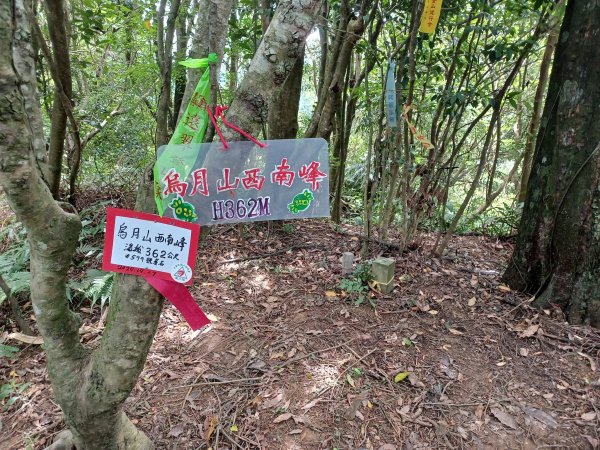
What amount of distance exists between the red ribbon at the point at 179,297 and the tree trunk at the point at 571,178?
2.84 metres

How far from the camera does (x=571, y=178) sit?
285 cm

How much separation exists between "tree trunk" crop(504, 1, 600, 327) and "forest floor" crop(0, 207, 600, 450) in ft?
0.84

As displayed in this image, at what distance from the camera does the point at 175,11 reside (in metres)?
3.46

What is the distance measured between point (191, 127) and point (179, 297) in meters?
0.66

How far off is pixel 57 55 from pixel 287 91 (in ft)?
7.30

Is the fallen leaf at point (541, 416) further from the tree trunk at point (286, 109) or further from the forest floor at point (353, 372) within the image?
the tree trunk at point (286, 109)

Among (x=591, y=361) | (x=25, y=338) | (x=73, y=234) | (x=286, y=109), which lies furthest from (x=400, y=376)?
(x=286, y=109)

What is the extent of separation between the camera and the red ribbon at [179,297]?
55.7 inches

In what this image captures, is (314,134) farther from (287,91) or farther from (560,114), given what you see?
(560,114)

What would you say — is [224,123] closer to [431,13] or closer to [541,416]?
[431,13]

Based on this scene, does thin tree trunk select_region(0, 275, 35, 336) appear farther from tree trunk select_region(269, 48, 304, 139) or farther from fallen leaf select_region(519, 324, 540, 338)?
fallen leaf select_region(519, 324, 540, 338)

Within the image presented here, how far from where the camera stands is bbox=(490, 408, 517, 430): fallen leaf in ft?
6.77

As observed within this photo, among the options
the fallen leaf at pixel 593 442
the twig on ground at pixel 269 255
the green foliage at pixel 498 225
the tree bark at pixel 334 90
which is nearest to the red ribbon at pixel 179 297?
the fallen leaf at pixel 593 442

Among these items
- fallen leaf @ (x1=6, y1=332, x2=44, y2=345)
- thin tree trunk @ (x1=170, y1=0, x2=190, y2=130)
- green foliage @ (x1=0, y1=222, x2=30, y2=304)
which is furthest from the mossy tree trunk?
thin tree trunk @ (x1=170, y1=0, x2=190, y2=130)
